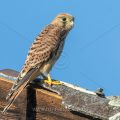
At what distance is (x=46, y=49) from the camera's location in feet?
19.5

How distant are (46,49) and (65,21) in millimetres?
772

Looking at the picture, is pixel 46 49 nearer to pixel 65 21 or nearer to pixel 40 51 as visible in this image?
pixel 40 51

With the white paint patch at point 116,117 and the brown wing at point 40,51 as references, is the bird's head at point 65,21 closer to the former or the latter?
the brown wing at point 40,51

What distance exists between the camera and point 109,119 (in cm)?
334

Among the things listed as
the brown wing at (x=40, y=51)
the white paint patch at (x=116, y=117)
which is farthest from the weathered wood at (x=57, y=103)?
the brown wing at (x=40, y=51)

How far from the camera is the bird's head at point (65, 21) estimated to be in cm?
654

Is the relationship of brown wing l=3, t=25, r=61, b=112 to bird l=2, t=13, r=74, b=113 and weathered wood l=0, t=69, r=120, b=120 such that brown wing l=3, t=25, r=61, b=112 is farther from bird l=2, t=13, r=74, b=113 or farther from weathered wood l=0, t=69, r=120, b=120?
weathered wood l=0, t=69, r=120, b=120

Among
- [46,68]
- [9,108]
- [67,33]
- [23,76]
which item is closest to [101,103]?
[9,108]

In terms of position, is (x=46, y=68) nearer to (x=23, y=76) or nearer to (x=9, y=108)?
(x=23, y=76)

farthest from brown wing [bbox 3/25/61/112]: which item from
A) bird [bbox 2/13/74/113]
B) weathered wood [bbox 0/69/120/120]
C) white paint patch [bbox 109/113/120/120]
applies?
white paint patch [bbox 109/113/120/120]

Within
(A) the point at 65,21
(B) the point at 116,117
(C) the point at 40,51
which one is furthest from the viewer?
(A) the point at 65,21

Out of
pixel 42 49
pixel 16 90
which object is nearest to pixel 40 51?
pixel 42 49

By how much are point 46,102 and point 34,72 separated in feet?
5.08

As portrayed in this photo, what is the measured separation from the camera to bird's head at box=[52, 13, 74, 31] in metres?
6.54
